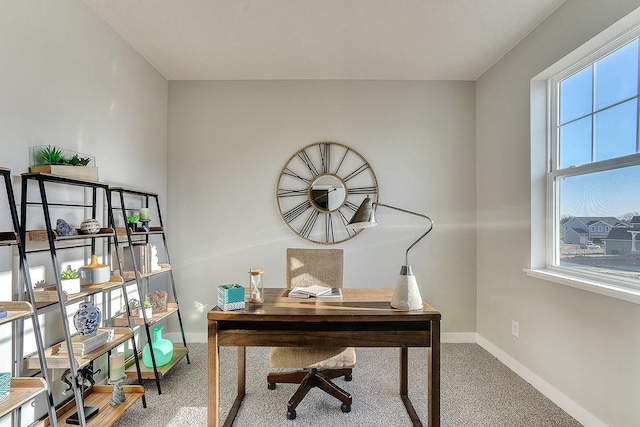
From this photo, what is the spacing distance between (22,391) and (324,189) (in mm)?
2488

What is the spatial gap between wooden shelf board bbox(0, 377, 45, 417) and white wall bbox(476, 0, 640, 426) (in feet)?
9.12

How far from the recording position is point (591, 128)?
213 centimetres

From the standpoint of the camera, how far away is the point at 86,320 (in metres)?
1.92

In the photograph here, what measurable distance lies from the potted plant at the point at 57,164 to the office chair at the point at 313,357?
4.41 ft

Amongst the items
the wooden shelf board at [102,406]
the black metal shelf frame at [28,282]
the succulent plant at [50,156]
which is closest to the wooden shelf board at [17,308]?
the black metal shelf frame at [28,282]

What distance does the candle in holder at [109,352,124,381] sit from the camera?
2.34 metres

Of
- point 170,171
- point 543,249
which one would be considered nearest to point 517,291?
point 543,249

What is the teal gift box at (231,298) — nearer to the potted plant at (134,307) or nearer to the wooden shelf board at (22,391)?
the wooden shelf board at (22,391)

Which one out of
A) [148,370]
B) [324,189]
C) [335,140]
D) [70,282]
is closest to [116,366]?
[148,370]

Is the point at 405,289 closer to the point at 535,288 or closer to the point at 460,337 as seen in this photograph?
the point at 535,288

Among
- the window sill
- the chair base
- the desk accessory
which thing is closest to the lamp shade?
the desk accessory

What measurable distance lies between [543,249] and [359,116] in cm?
193

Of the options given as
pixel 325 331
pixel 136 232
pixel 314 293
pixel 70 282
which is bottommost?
pixel 325 331

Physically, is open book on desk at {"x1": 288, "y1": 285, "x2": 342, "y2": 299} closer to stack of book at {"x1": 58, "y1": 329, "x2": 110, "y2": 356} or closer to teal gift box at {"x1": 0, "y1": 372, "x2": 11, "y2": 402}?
stack of book at {"x1": 58, "y1": 329, "x2": 110, "y2": 356}
